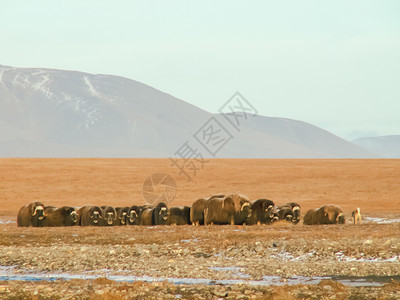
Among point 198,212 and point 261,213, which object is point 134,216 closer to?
point 198,212

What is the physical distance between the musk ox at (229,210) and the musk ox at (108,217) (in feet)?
16.9

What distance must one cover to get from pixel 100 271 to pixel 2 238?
30.8 ft

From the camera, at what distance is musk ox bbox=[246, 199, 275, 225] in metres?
29.1

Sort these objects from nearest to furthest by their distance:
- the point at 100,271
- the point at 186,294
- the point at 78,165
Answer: the point at 186,294
the point at 100,271
the point at 78,165

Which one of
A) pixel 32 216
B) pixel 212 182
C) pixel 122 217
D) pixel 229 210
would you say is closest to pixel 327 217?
pixel 229 210

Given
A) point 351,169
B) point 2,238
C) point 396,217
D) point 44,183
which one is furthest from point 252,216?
point 351,169

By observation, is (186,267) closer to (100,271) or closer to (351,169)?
(100,271)

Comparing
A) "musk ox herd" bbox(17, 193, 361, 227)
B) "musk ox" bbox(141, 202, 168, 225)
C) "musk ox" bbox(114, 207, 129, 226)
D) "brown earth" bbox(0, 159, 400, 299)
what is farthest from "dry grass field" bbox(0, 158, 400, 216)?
"musk ox" bbox(141, 202, 168, 225)

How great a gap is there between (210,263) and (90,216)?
51.2 ft

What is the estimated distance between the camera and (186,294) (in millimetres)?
12398

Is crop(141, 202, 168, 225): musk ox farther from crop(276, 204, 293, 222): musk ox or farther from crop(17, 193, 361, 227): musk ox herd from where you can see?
crop(276, 204, 293, 222): musk ox

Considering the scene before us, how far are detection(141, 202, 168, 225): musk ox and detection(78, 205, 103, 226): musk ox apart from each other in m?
2.18

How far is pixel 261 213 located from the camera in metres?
29.3

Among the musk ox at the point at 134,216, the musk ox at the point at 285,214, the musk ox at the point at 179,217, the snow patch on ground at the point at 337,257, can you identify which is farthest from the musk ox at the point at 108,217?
the snow patch on ground at the point at 337,257
